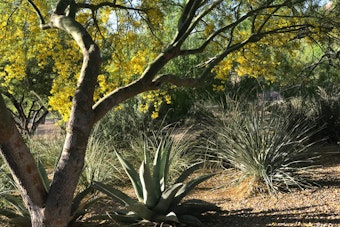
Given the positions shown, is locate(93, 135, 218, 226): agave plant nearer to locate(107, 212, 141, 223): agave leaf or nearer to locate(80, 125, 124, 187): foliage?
locate(107, 212, 141, 223): agave leaf

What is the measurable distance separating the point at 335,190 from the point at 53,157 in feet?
16.9

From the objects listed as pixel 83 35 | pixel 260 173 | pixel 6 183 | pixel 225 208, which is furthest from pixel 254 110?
pixel 6 183

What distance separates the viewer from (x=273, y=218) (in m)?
4.41

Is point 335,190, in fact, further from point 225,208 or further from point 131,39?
point 131,39

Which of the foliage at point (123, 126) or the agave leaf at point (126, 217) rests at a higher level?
the foliage at point (123, 126)

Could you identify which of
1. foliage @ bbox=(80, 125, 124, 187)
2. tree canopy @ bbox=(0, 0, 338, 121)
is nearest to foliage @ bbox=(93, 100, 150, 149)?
foliage @ bbox=(80, 125, 124, 187)

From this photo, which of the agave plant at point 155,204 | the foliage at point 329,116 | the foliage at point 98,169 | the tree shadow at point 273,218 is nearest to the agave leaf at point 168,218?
the agave plant at point 155,204

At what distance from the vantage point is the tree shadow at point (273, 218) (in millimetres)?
4215

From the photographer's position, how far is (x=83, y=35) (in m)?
3.69

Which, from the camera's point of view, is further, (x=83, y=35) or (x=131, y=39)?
(x=131, y=39)

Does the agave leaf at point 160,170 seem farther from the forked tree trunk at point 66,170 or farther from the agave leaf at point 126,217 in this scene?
the forked tree trunk at point 66,170

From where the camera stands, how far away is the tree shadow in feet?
13.8

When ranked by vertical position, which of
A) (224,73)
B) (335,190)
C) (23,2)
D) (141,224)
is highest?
(23,2)

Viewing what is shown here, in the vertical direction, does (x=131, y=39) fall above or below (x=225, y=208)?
above
